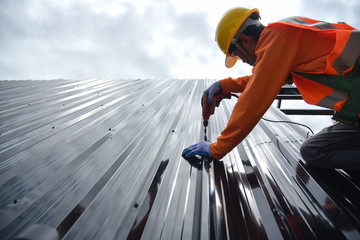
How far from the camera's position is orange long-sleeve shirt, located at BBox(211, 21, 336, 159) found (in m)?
1.03

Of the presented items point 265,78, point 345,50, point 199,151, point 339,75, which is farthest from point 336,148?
point 199,151

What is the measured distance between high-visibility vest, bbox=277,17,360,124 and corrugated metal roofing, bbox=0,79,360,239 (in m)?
0.61

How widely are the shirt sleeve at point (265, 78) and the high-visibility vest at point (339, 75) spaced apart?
0.42 ft

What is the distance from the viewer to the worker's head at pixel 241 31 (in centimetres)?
144

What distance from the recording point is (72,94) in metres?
3.58

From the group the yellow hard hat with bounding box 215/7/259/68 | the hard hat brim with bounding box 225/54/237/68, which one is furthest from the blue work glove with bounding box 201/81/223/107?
the yellow hard hat with bounding box 215/7/259/68

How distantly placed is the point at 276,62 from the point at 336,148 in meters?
0.96

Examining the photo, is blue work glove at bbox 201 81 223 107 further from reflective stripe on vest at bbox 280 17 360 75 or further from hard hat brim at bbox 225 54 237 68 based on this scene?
reflective stripe on vest at bbox 280 17 360 75

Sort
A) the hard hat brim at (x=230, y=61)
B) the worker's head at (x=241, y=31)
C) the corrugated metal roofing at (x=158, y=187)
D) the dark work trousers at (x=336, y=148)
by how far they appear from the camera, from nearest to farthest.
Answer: the corrugated metal roofing at (x=158, y=187) < the dark work trousers at (x=336, y=148) < the worker's head at (x=241, y=31) < the hard hat brim at (x=230, y=61)

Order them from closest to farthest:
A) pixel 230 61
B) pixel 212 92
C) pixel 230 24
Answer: pixel 230 24 < pixel 212 92 < pixel 230 61

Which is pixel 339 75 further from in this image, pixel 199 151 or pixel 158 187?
pixel 158 187

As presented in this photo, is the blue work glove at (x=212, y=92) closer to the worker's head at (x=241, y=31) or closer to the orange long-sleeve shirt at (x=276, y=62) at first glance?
the worker's head at (x=241, y=31)

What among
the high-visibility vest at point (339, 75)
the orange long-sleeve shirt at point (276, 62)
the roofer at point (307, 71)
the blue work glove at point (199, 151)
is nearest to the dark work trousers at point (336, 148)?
the roofer at point (307, 71)

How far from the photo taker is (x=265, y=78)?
3.46ft
